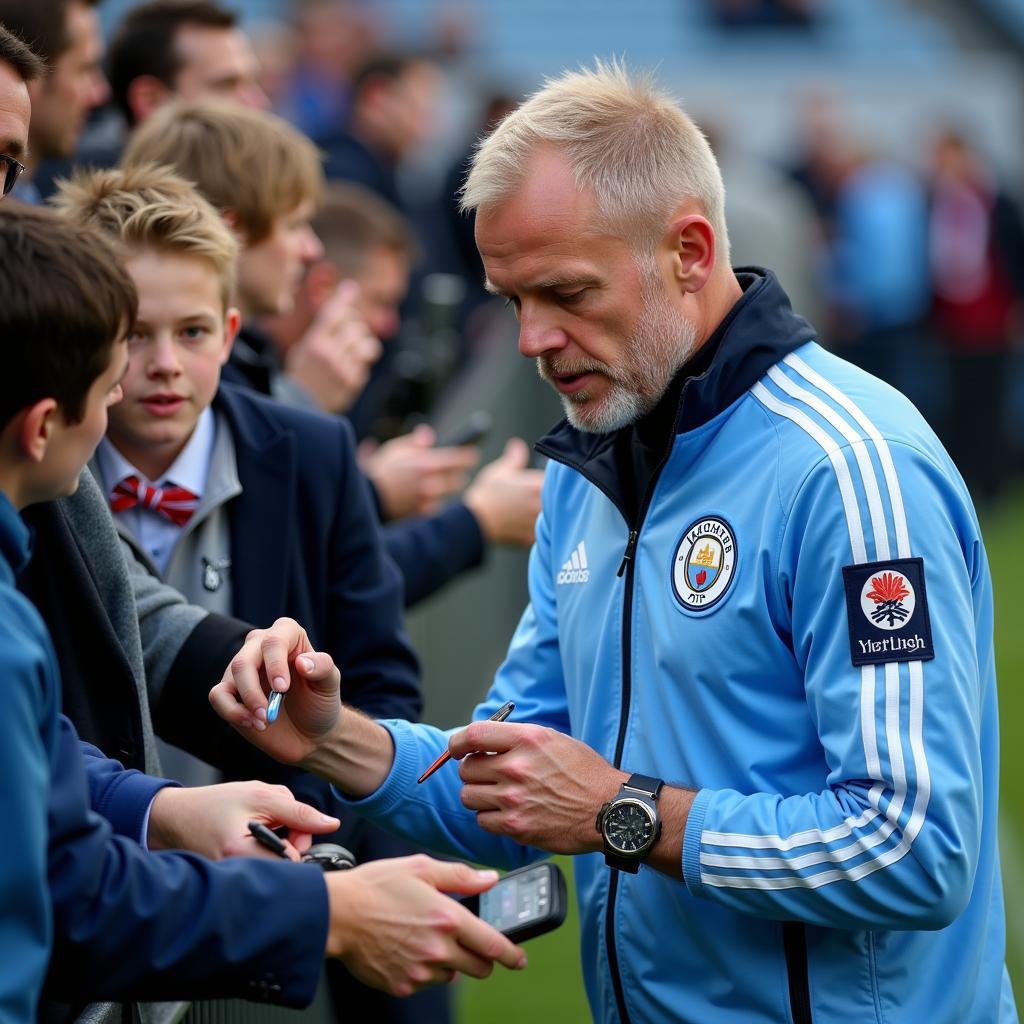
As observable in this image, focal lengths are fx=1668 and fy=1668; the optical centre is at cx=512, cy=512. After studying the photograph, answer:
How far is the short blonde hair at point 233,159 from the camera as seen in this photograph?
412cm

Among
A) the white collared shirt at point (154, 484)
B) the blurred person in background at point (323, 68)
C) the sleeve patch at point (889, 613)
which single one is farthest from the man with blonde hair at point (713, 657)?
the blurred person in background at point (323, 68)

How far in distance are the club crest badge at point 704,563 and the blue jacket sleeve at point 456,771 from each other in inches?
18.5

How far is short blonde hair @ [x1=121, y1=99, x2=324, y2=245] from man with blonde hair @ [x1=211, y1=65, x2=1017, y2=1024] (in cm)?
141

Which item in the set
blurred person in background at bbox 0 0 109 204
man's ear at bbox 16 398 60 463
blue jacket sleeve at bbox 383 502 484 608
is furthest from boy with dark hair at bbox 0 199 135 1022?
blurred person in background at bbox 0 0 109 204

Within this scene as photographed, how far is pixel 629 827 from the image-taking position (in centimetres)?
251

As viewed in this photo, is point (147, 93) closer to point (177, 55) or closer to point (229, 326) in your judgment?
point (177, 55)

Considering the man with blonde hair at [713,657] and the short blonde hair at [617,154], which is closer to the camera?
the man with blonde hair at [713,657]

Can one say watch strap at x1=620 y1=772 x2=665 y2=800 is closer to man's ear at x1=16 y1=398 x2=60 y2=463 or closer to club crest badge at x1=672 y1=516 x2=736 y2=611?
club crest badge at x1=672 y1=516 x2=736 y2=611

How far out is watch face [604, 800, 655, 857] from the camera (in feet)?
8.18

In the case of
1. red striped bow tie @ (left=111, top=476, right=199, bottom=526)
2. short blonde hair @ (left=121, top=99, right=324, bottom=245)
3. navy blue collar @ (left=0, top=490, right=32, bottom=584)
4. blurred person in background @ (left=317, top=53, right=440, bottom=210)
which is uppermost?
blurred person in background @ (left=317, top=53, right=440, bottom=210)

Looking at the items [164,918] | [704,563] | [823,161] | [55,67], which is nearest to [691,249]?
[704,563]

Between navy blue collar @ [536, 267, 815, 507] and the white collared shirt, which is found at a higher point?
navy blue collar @ [536, 267, 815, 507]

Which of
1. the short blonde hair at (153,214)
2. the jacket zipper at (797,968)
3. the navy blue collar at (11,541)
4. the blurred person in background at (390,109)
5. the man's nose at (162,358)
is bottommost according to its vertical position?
the jacket zipper at (797,968)

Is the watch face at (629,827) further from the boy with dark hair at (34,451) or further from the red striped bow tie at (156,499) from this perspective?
the red striped bow tie at (156,499)
